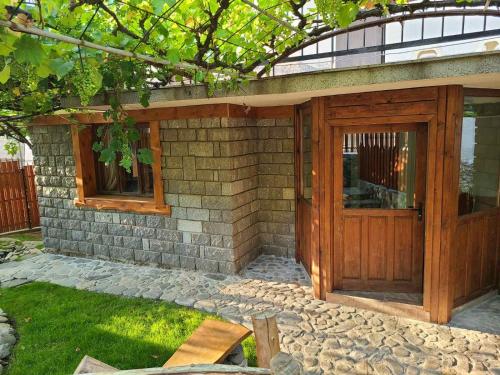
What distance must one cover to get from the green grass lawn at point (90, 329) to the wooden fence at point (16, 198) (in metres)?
4.72

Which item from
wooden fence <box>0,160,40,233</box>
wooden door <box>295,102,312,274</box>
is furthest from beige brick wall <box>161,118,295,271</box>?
wooden fence <box>0,160,40,233</box>

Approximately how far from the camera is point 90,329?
4246 mm

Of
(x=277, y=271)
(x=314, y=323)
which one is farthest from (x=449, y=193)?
(x=277, y=271)

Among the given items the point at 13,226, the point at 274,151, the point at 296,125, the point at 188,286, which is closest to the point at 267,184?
the point at 274,151

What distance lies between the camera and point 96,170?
700cm

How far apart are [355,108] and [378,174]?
93 cm

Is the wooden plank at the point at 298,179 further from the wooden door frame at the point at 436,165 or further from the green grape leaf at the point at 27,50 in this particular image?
the green grape leaf at the point at 27,50

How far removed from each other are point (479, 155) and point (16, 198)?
1034cm

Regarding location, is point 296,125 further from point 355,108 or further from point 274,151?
point 355,108

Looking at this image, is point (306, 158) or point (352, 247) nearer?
point (352, 247)

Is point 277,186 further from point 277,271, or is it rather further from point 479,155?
point 479,155

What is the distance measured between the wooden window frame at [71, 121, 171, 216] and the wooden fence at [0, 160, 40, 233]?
375 centimetres

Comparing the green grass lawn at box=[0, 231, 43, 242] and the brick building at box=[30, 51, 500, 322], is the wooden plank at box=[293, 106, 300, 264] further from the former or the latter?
the green grass lawn at box=[0, 231, 43, 242]

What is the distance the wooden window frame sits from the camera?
6016 millimetres
